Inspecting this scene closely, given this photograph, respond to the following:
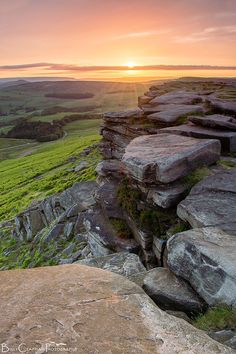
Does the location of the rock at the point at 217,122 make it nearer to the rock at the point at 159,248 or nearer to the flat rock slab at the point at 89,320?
the rock at the point at 159,248

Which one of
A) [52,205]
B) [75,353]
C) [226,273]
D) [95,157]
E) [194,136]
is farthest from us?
[95,157]

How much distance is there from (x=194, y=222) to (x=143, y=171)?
339 cm

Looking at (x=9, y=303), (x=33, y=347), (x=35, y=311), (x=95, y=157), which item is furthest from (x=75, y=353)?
(x=95, y=157)

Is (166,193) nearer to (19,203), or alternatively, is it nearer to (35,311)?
(35,311)

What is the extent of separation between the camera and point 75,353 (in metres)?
7.80

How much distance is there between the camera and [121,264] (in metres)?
15.1

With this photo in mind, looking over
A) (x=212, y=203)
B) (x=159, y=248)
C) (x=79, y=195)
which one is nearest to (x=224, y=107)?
(x=212, y=203)

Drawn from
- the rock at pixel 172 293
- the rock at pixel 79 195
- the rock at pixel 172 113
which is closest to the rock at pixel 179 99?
the rock at pixel 172 113

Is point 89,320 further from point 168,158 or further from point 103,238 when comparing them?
point 103,238

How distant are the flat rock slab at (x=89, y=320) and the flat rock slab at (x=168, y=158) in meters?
5.56

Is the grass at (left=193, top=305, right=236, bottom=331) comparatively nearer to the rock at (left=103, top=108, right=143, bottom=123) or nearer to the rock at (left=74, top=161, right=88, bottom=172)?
the rock at (left=103, top=108, right=143, bottom=123)

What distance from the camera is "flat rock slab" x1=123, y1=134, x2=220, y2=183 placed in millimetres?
15765

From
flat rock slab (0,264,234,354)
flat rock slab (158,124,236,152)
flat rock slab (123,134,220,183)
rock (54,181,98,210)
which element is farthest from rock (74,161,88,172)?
flat rock slab (0,264,234,354)

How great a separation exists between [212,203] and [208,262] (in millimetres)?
3938
